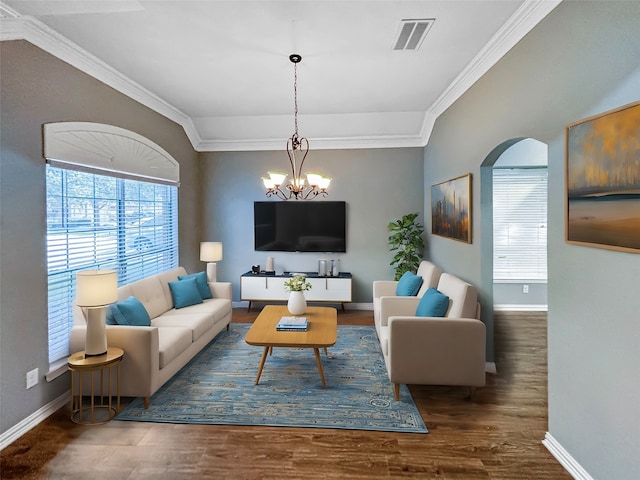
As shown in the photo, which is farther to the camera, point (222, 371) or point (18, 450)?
point (222, 371)

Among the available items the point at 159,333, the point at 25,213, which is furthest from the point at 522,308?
the point at 25,213

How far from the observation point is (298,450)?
2336 millimetres

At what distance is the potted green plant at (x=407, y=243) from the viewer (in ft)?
17.4

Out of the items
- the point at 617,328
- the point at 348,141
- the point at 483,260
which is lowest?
the point at 617,328

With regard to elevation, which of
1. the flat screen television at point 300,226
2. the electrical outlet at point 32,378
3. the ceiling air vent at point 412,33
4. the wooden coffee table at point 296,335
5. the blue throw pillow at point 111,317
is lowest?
the electrical outlet at point 32,378

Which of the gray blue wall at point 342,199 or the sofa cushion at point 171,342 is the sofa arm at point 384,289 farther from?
the sofa cushion at point 171,342

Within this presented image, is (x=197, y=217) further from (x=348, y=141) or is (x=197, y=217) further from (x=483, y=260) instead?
(x=483, y=260)

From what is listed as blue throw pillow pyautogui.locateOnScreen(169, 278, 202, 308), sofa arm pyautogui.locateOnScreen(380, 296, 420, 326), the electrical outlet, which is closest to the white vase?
sofa arm pyautogui.locateOnScreen(380, 296, 420, 326)

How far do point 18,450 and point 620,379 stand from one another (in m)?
3.64

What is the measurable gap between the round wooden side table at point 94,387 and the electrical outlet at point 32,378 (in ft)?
0.81

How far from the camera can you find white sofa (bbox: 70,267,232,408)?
282 cm

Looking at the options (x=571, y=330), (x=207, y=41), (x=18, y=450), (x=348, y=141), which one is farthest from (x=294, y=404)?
(x=348, y=141)

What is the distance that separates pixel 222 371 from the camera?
11.4 ft

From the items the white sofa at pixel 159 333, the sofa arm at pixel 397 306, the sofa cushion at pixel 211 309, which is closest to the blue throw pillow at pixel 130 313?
the white sofa at pixel 159 333
